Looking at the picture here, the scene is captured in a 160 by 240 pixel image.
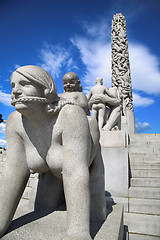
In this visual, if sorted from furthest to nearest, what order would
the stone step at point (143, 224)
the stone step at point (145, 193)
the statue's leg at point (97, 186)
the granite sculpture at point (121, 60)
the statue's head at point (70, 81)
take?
the granite sculpture at point (121, 60), the stone step at point (145, 193), the stone step at point (143, 224), the statue's head at point (70, 81), the statue's leg at point (97, 186)

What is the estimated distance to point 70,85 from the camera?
2.52 m

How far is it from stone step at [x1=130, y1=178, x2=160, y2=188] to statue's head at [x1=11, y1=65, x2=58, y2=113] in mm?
3783

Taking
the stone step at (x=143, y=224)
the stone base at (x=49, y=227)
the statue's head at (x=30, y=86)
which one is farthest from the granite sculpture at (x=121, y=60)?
the statue's head at (x=30, y=86)

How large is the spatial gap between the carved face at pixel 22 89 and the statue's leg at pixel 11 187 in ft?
2.18

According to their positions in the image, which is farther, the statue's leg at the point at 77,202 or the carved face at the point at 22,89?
the carved face at the point at 22,89

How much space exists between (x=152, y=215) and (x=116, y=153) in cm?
167

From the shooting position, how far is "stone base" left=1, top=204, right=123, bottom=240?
64.6 inches

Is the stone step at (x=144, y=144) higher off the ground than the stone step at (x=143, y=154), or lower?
higher

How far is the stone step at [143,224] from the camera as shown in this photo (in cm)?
312

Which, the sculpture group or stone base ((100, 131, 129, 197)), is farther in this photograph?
stone base ((100, 131, 129, 197))

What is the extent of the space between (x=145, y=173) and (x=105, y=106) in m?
2.56

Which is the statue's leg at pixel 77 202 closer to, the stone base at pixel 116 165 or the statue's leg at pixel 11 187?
the statue's leg at pixel 11 187

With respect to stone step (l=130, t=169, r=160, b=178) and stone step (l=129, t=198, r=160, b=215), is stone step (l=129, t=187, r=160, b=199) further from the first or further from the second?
stone step (l=130, t=169, r=160, b=178)

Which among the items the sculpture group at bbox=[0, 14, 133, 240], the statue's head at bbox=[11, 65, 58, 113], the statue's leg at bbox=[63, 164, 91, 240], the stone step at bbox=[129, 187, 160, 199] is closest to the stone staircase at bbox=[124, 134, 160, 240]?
the stone step at bbox=[129, 187, 160, 199]
